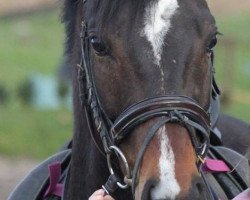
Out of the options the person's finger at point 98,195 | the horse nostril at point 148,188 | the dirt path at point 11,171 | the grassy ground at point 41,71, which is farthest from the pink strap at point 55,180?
the dirt path at point 11,171

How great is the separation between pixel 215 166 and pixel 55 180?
1092 millimetres

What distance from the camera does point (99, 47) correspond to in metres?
4.28

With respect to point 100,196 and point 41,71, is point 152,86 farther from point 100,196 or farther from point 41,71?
point 41,71

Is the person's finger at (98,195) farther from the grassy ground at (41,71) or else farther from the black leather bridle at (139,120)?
the grassy ground at (41,71)

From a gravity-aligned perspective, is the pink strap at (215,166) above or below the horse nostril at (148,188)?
below

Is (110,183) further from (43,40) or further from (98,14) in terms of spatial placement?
(43,40)

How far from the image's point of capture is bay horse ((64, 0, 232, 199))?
3.87 meters

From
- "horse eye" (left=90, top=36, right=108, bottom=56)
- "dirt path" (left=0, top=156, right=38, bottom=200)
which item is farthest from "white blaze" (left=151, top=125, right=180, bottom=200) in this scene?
"dirt path" (left=0, top=156, right=38, bottom=200)

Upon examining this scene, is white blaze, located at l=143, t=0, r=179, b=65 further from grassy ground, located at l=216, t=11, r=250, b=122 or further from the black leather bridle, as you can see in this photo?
grassy ground, located at l=216, t=11, r=250, b=122

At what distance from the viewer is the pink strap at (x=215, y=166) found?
17.4 feet

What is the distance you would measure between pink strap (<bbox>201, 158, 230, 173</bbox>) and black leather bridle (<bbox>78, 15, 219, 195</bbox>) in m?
1.08

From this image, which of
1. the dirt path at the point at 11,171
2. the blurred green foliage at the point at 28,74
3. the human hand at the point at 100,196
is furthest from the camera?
the blurred green foliage at the point at 28,74

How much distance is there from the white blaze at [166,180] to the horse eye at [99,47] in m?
0.69

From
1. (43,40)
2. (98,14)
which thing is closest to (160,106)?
(98,14)
